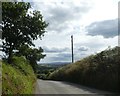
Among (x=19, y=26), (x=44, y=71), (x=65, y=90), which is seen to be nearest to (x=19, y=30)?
(x=19, y=26)

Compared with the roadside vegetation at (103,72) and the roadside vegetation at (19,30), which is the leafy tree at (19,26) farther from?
the roadside vegetation at (103,72)

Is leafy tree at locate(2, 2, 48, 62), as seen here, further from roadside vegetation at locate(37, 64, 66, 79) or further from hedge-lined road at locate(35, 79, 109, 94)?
roadside vegetation at locate(37, 64, 66, 79)

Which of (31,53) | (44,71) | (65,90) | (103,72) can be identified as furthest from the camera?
(44,71)

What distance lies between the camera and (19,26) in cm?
2533

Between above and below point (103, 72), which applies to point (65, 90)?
below

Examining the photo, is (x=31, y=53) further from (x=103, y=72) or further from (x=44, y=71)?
(x=44, y=71)

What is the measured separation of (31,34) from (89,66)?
24.1 ft

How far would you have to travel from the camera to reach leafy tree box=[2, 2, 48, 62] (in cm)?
2308

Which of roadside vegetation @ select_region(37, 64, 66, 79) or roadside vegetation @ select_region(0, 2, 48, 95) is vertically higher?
roadside vegetation @ select_region(0, 2, 48, 95)

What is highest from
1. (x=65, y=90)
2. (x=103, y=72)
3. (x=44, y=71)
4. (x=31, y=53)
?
(x=31, y=53)

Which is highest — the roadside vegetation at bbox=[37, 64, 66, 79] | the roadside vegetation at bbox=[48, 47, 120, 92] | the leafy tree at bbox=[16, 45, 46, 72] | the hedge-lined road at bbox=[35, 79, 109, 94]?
the leafy tree at bbox=[16, 45, 46, 72]

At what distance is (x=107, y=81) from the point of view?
25.1m

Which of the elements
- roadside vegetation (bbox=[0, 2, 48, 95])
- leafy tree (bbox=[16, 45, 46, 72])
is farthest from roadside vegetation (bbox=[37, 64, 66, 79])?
roadside vegetation (bbox=[0, 2, 48, 95])

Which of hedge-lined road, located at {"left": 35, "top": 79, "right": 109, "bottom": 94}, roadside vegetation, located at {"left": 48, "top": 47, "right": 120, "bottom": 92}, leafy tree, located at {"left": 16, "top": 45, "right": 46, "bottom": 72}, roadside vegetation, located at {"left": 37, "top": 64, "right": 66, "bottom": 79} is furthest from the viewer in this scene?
roadside vegetation, located at {"left": 37, "top": 64, "right": 66, "bottom": 79}
